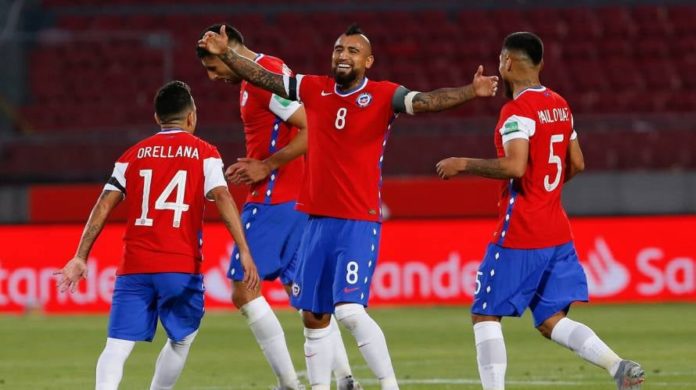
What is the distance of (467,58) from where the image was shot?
24562mm

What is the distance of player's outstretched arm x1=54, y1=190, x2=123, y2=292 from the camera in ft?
24.2

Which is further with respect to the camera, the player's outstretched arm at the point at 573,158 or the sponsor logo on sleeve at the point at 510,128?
the player's outstretched arm at the point at 573,158

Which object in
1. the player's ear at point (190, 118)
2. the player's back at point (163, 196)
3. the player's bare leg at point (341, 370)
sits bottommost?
the player's bare leg at point (341, 370)

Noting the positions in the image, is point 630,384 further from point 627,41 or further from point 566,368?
point 627,41

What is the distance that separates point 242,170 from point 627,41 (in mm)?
17149

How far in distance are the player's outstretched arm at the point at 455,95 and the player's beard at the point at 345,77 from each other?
0.41m

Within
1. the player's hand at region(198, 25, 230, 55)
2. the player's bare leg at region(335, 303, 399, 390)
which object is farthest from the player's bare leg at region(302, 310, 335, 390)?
the player's hand at region(198, 25, 230, 55)

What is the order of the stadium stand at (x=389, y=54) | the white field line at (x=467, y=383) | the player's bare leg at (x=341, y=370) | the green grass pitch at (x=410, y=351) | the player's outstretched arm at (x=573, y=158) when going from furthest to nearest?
the stadium stand at (x=389, y=54) → the green grass pitch at (x=410, y=351) → the white field line at (x=467, y=383) → the player's bare leg at (x=341, y=370) → the player's outstretched arm at (x=573, y=158)

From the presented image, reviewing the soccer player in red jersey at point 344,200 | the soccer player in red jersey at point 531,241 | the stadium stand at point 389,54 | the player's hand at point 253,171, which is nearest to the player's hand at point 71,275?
the soccer player in red jersey at point 344,200

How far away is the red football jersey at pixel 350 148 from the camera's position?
7973 mm

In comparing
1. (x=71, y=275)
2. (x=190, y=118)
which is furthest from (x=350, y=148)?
(x=71, y=275)

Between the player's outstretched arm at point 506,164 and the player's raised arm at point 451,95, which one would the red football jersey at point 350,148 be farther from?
the player's outstretched arm at point 506,164

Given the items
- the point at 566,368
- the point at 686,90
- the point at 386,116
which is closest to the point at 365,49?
the point at 386,116

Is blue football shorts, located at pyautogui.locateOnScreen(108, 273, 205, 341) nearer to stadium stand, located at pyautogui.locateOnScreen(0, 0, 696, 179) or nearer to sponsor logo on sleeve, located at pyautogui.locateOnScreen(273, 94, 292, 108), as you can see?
sponsor logo on sleeve, located at pyautogui.locateOnScreen(273, 94, 292, 108)
